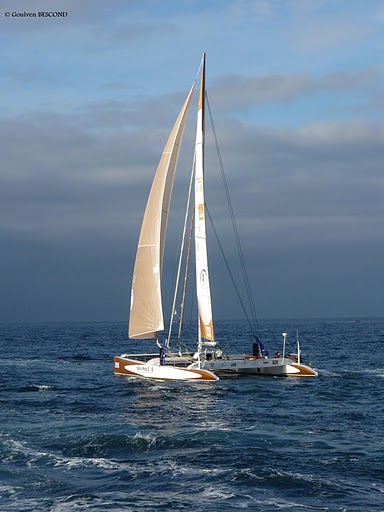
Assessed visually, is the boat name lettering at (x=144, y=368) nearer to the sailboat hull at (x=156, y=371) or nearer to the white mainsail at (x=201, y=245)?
the sailboat hull at (x=156, y=371)

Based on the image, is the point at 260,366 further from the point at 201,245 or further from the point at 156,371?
the point at 201,245

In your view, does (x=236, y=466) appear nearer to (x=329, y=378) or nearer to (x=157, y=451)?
(x=157, y=451)

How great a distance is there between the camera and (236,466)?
84.5 ft

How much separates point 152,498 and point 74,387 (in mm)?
27970

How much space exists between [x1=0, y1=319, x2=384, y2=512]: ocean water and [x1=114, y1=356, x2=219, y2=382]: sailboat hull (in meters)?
0.64

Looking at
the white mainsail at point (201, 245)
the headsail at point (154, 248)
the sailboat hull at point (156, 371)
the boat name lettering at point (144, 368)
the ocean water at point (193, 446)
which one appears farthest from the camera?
the headsail at point (154, 248)

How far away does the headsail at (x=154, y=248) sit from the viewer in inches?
2008

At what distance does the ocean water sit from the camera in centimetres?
2234

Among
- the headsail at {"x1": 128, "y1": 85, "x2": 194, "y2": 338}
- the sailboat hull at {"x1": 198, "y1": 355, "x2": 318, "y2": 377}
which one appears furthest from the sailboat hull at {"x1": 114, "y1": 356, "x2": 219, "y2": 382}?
the headsail at {"x1": 128, "y1": 85, "x2": 194, "y2": 338}

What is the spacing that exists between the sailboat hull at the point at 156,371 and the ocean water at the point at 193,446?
0.64m

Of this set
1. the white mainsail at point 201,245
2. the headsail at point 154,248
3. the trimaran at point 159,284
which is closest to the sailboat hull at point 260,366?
the trimaran at point 159,284

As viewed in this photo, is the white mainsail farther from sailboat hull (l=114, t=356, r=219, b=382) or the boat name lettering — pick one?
the boat name lettering

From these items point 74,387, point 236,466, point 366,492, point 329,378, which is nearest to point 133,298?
point 74,387

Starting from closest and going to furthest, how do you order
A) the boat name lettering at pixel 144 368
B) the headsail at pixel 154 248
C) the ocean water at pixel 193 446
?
the ocean water at pixel 193 446, the boat name lettering at pixel 144 368, the headsail at pixel 154 248
